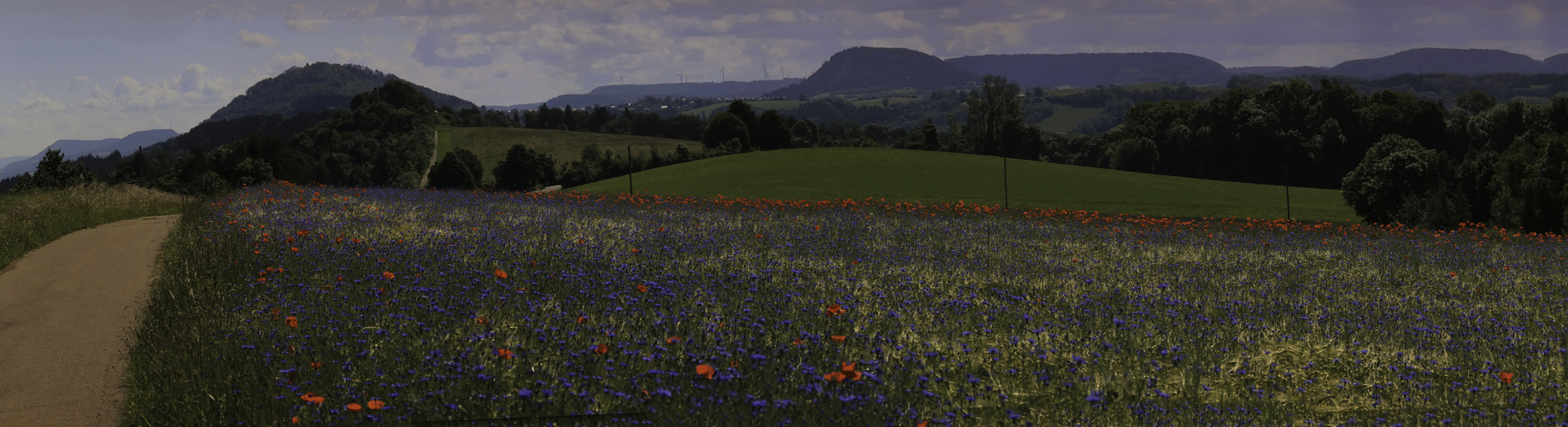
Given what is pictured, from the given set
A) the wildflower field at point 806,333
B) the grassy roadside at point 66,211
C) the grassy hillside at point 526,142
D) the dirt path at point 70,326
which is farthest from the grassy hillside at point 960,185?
the grassy hillside at point 526,142

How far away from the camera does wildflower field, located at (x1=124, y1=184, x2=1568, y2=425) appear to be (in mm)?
5941

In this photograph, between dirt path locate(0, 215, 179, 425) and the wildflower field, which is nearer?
the wildflower field

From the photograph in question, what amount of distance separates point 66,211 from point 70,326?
478 inches

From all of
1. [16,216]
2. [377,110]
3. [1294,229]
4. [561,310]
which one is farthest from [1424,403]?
[377,110]

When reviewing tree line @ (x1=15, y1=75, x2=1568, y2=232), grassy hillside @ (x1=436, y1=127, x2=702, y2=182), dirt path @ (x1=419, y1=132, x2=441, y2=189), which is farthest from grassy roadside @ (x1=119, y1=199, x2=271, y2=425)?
grassy hillside @ (x1=436, y1=127, x2=702, y2=182)

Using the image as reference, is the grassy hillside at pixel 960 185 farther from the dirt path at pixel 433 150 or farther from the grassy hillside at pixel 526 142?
the grassy hillside at pixel 526 142

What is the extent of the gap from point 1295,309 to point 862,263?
187 inches

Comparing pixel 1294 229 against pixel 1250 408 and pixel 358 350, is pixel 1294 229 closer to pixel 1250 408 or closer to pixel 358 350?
pixel 1250 408

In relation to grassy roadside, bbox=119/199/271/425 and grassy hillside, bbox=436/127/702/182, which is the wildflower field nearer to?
grassy roadside, bbox=119/199/271/425

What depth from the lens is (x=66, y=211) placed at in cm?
1958

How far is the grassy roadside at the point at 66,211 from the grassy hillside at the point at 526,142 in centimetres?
8172

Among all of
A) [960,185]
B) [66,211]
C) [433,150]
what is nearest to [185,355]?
[66,211]

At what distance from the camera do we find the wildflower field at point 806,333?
5.94m

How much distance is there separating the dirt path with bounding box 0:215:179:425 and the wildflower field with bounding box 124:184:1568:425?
466 mm
